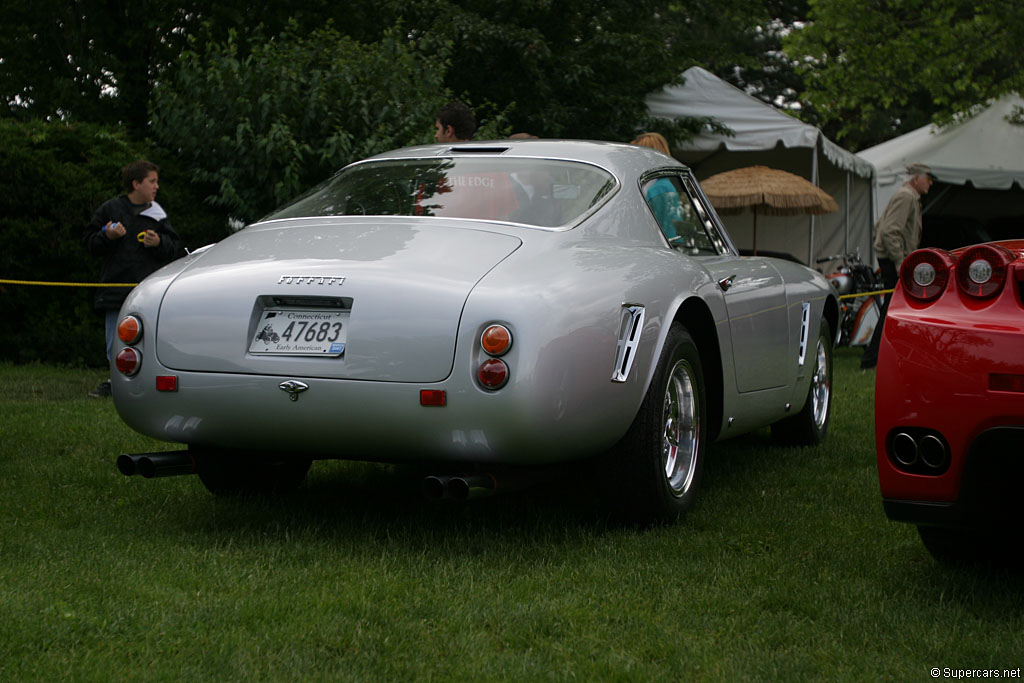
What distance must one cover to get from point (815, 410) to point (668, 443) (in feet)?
8.14

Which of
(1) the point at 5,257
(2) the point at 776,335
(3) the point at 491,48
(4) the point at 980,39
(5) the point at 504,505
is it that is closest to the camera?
(5) the point at 504,505

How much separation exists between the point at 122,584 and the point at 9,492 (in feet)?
5.53

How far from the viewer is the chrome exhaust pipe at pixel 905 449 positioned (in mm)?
3510

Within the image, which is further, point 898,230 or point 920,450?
point 898,230

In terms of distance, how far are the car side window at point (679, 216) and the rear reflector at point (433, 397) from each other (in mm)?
1675

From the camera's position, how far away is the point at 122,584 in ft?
12.1

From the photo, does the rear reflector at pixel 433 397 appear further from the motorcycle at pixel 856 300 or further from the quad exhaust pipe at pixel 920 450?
the motorcycle at pixel 856 300

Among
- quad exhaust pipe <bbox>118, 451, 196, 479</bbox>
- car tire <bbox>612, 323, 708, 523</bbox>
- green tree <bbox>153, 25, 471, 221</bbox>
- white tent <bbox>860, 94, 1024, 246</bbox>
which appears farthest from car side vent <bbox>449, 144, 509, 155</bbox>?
white tent <bbox>860, 94, 1024, 246</bbox>

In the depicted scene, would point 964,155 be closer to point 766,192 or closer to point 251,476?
point 766,192

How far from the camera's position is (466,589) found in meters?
3.73

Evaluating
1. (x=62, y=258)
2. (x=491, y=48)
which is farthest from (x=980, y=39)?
(x=62, y=258)

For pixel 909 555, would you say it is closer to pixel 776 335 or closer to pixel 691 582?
pixel 691 582

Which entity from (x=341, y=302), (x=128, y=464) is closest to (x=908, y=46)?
(x=341, y=302)

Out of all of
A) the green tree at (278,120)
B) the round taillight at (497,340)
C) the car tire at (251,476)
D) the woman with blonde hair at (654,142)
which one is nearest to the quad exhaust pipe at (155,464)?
the car tire at (251,476)
